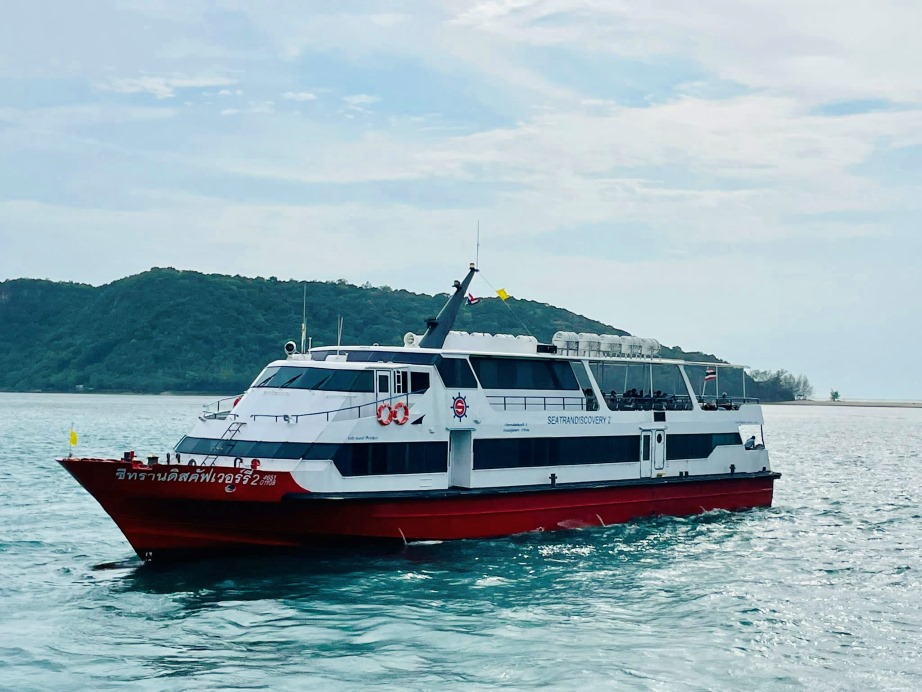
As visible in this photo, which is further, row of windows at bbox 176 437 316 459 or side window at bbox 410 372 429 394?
side window at bbox 410 372 429 394

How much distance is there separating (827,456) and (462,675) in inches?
2305

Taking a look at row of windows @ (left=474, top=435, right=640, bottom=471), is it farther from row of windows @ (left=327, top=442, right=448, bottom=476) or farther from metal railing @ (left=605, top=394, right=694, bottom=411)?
row of windows @ (left=327, top=442, right=448, bottom=476)

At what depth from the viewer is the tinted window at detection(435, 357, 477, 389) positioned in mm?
23609

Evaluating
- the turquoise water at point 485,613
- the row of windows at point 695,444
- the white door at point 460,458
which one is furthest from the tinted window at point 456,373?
the row of windows at point 695,444

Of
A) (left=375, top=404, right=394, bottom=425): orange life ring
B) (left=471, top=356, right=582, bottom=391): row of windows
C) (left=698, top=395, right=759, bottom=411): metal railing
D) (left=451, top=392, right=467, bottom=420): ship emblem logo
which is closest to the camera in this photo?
(left=375, top=404, right=394, bottom=425): orange life ring

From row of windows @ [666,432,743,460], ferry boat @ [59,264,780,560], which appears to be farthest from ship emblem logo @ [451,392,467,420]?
row of windows @ [666,432,743,460]

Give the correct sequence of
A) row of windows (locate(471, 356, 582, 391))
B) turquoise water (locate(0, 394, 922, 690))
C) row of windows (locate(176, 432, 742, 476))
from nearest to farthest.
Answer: turquoise water (locate(0, 394, 922, 690)), row of windows (locate(176, 432, 742, 476)), row of windows (locate(471, 356, 582, 391))

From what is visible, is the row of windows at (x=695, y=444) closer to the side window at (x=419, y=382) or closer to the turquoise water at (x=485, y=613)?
the turquoise water at (x=485, y=613)

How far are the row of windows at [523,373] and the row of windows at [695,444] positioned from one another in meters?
4.00

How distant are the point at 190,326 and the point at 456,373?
13886 centimetres

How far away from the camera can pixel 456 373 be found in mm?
23859

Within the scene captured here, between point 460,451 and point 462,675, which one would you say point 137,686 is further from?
point 460,451

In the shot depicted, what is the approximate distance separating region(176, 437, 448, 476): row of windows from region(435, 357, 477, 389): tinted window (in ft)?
5.21

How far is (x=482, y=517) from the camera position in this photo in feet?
76.7
